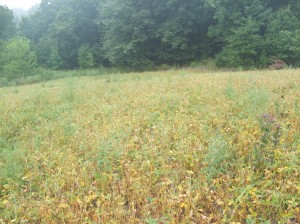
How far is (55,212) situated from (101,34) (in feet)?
123

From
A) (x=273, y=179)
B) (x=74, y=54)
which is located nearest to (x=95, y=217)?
(x=273, y=179)

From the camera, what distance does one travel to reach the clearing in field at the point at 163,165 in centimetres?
321

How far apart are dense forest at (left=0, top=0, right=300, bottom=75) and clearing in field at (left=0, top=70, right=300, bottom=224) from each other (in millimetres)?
15827

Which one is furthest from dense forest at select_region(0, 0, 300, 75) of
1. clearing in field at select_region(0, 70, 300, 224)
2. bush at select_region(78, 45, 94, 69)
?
clearing in field at select_region(0, 70, 300, 224)

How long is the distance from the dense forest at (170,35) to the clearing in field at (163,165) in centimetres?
1583

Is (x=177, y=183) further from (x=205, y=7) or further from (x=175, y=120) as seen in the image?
(x=205, y=7)

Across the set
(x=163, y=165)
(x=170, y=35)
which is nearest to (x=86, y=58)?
(x=170, y=35)

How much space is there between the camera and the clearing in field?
3211 millimetres

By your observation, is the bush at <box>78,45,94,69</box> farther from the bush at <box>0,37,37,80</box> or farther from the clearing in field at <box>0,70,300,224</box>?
the clearing in field at <box>0,70,300,224</box>

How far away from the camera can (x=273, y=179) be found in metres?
3.43

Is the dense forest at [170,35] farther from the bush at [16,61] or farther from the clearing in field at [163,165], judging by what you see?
the clearing in field at [163,165]

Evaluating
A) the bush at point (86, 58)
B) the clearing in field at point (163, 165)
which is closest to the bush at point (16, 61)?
the bush at point (86, 58)

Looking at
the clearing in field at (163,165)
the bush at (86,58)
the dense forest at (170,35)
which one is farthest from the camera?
the bush at (86,58)

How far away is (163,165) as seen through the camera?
13.2ft
